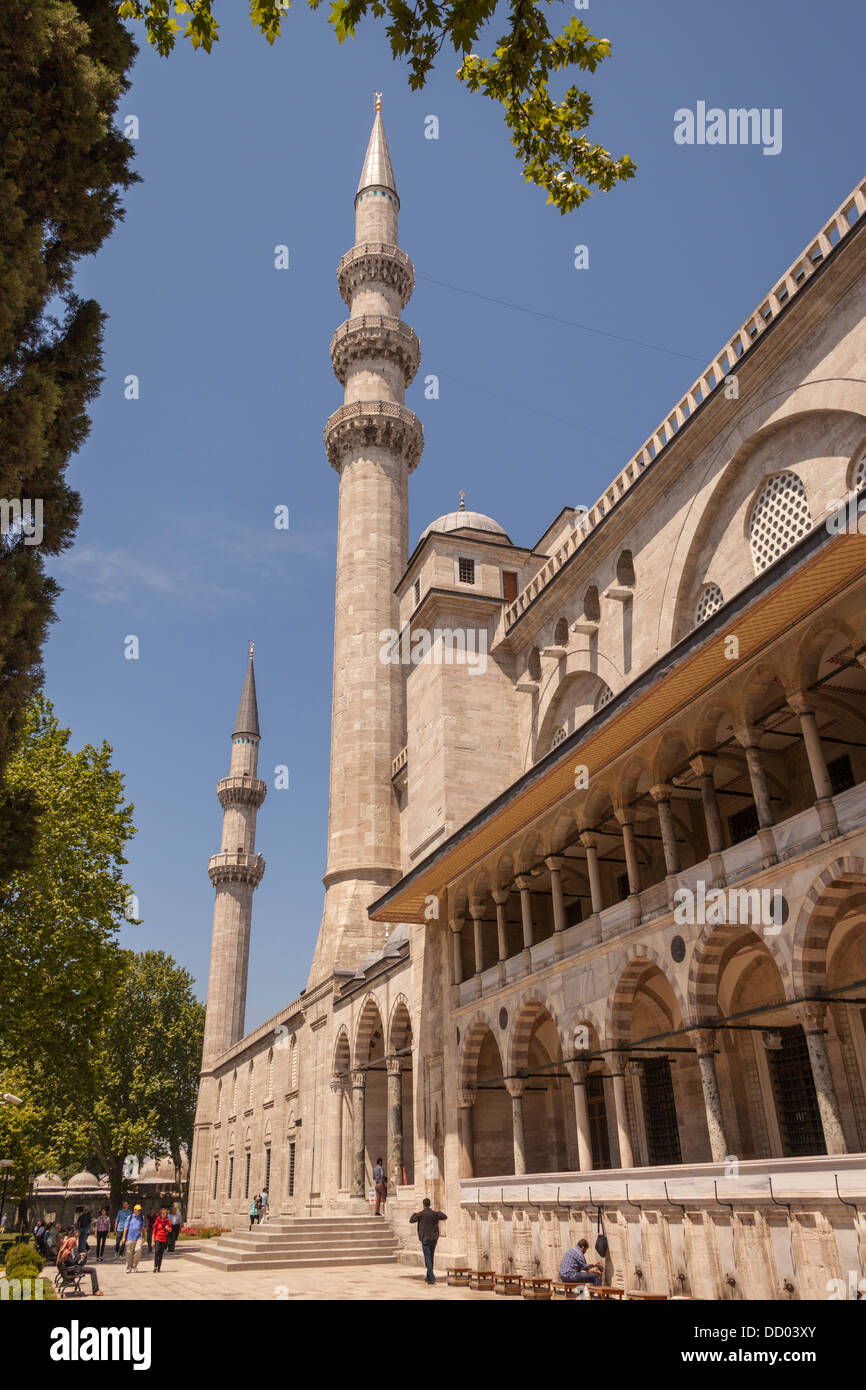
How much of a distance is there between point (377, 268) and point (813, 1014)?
129ft

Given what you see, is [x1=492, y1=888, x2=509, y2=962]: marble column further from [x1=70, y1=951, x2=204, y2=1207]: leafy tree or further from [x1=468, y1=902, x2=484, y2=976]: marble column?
[x1=70, y1=951, x2=204, y2=1207]: leafy tree

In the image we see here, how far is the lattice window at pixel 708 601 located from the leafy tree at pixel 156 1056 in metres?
39.6

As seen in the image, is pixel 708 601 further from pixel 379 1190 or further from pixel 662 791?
pixel 379 1190

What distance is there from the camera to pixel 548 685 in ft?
78.7

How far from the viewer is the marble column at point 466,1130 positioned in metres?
20.6

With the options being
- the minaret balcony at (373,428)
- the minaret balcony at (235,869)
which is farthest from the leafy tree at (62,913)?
the minaret balcony at (235,869)

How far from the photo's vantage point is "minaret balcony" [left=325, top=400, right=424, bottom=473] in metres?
40.2

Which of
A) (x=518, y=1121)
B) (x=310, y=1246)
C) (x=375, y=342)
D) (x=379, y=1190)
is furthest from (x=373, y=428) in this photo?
(x=310, y=1246)

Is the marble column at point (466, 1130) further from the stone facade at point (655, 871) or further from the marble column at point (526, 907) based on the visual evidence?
the marble column at point (526, 907)

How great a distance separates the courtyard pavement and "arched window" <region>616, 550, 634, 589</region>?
44.1 ft

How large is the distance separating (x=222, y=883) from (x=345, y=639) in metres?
25.8

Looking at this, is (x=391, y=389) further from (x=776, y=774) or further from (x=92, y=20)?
(x=92, y=20)

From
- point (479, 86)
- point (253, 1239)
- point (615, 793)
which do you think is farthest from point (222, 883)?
point (479, 86)

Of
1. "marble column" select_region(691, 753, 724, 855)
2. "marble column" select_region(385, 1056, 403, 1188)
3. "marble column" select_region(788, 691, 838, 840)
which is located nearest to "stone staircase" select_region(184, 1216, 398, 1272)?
"marble column" select_region(385, 1056, 403, 1188)
